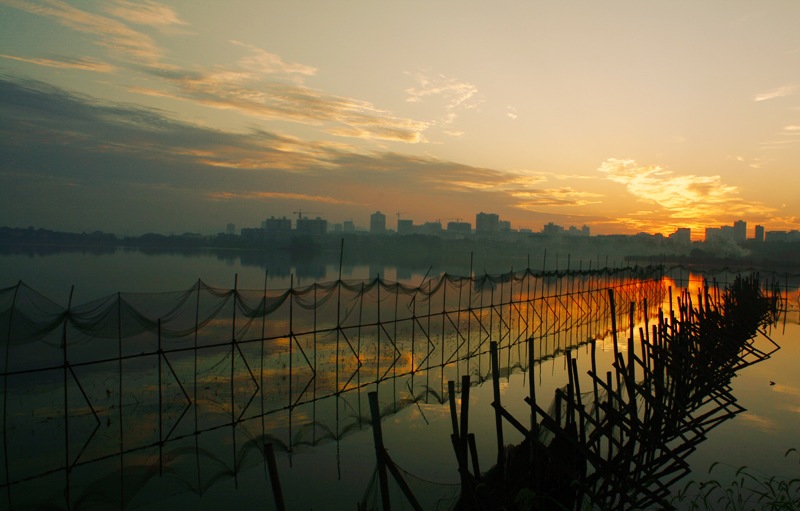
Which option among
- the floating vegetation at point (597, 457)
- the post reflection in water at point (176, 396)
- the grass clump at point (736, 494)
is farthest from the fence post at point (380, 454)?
the grass clump at point (736, 494)

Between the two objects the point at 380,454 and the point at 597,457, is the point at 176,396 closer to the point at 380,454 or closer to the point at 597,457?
the point at 380,454

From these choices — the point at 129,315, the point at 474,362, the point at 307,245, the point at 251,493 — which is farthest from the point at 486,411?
the point at 307,245

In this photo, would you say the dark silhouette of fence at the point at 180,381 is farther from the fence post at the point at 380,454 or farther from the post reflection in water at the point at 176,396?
the fence post at the point at 380,454

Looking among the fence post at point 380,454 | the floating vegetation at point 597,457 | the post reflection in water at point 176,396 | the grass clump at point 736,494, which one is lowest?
the post reflection in water at point 176,396

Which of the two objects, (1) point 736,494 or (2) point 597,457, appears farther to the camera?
(1) point 736,494

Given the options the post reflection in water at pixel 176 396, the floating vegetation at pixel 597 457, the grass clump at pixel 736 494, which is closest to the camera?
the floating vegetation at pixel 597 457

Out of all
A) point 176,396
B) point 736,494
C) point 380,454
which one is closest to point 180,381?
point 176,396

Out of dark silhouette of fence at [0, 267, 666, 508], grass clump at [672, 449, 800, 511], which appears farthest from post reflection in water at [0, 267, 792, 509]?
grass clump at [672, 449, 800, 511]

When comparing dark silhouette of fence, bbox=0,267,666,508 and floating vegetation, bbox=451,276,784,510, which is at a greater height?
floating vegetation, bbox=451,276,784,510

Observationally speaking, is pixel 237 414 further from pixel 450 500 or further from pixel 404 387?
pixel 450 500

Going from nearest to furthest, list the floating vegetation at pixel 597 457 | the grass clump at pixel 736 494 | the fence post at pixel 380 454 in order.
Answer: the fence post at pixel 380 454 → the floating vegetation at pixel 597 457 → the grass clump at pixel 736 494

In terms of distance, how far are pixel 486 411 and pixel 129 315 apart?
7943 mm

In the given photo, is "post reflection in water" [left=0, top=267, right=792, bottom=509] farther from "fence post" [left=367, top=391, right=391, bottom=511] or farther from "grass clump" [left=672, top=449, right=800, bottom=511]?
"grass clump" [left=672, top=449, right=800, bottom=511]

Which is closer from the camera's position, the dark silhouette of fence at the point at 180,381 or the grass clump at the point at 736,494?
the grass clump at the point at 736,494
